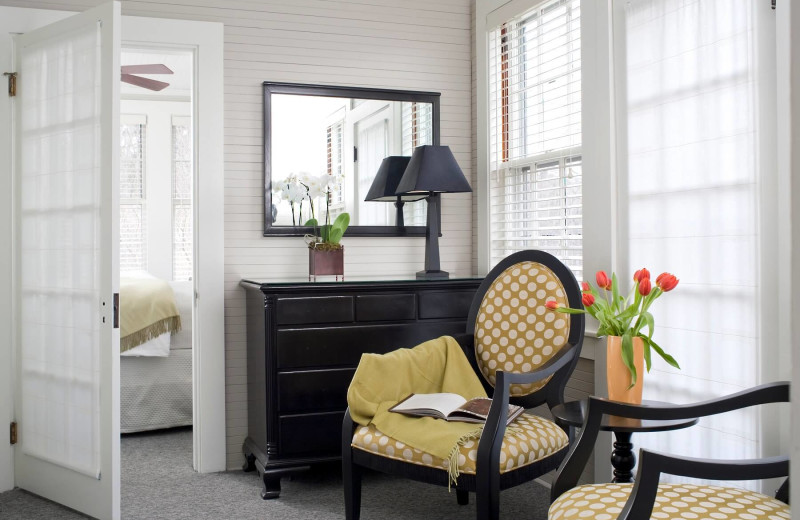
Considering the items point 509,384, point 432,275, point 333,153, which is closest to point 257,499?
point 432,275

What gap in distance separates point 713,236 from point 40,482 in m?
3.01

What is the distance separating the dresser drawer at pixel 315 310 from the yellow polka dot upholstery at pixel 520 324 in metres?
0.63

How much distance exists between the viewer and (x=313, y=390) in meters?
3.25

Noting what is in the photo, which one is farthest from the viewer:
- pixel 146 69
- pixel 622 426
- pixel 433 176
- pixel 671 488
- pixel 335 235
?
pixel 146 69

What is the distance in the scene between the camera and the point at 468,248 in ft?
13.5

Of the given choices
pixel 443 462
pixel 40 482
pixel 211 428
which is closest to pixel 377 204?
pixel 211 428

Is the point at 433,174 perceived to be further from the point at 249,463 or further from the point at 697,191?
the point at 249,463

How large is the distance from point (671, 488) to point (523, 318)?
112 centimetres

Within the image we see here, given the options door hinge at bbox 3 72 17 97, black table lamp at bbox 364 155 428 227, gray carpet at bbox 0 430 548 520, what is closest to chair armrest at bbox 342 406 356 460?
gray carpet at bbox 0 430 548 520

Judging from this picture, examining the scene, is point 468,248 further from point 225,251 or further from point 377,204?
point 225,251

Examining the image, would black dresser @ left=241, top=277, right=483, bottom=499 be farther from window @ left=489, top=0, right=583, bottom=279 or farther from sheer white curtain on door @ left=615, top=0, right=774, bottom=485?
sheer white curtain on door @ left=615, top=0, right=774, bottom=485

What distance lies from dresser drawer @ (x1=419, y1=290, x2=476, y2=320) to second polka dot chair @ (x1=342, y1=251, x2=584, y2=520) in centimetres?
42

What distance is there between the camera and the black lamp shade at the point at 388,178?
12.6 ft

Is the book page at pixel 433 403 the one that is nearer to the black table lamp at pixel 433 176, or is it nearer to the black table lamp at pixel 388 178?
the black table lamp at pixel 433 176
